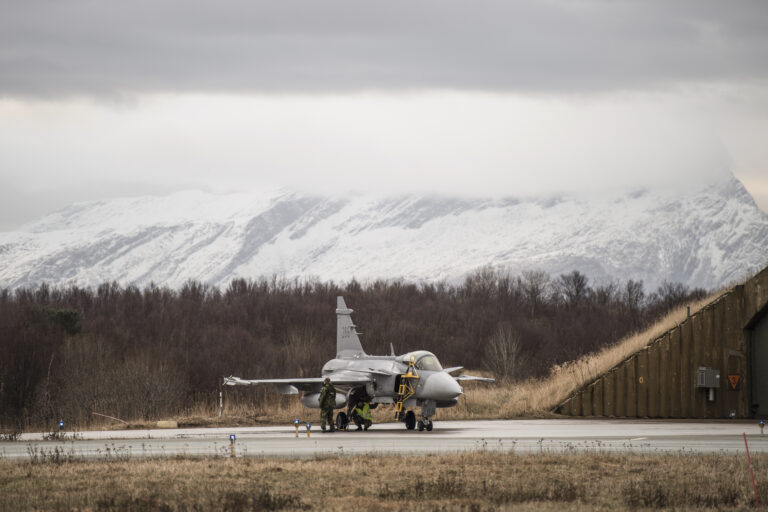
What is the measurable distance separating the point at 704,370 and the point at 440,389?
31.2ft

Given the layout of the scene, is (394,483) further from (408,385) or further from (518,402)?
(518,402)

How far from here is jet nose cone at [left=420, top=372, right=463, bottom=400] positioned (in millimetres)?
32562

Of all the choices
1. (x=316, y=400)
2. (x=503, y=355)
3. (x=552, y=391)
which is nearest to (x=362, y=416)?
(x=316, y=400)

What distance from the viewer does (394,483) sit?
61.0ft

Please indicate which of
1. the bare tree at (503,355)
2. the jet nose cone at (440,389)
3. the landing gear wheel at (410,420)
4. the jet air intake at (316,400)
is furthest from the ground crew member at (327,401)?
the bare tree at (503,355)

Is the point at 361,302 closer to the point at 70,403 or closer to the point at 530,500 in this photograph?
the point at 70,403

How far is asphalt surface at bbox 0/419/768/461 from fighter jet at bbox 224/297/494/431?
35.9 inches

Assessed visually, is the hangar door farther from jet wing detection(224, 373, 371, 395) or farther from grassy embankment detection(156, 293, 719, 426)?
jet wing detection(224, 373, 371, 395)

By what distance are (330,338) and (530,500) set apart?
8491cm

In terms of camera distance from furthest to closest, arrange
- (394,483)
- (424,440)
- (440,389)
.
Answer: (440,389) → (424,440) → (394,483)

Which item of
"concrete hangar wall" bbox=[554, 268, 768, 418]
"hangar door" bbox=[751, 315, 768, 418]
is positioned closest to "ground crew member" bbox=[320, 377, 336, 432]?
"concrete hangar wall" bbox=[554, 268, 768, 418]

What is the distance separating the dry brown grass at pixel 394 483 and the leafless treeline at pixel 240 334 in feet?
86.6

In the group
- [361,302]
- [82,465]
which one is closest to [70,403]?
[82,465]

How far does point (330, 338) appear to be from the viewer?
101250 millimetres
